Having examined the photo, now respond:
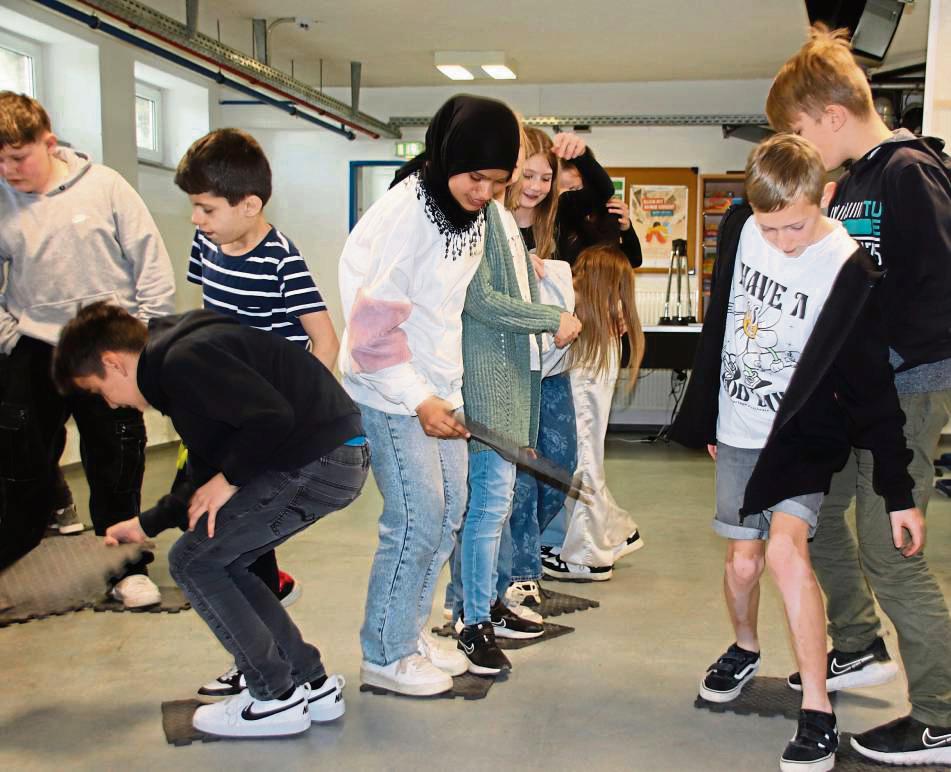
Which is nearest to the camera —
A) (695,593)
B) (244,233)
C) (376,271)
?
(376,271)

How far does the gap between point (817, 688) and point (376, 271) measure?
48.6 inches

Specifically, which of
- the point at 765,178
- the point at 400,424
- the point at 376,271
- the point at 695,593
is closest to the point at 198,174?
the point at 376,271

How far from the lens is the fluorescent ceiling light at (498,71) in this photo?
7.59 m

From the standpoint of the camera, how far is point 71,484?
5.22 metres

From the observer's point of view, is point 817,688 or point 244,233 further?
point 244,233

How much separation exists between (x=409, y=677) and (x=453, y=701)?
0.39ft

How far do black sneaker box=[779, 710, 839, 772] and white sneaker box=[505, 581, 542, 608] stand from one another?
1.20 metres

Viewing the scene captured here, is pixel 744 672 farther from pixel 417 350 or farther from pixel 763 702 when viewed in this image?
pixel 417 350

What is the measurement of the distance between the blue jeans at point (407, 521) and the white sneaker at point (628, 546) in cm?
138

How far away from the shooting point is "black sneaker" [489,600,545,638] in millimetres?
2777

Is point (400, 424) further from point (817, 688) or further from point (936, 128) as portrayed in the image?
point (936, 128)

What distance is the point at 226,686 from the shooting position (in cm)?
233

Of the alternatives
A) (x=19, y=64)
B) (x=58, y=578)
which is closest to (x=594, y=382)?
(x=58, y=578)

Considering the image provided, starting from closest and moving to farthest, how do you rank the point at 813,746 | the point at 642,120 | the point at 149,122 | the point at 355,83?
the point at 813,746 < the point at 149,122 < the point at 355,83 < the point at 642,120
